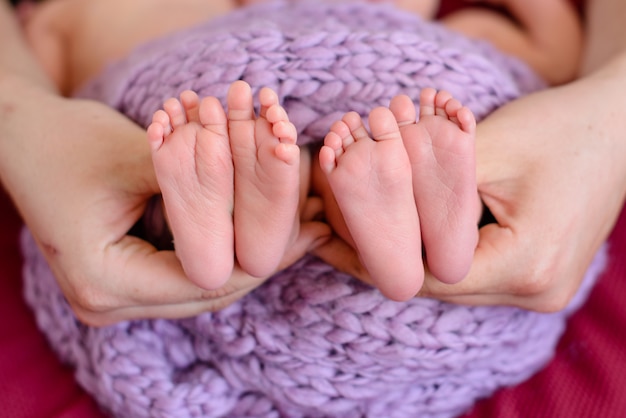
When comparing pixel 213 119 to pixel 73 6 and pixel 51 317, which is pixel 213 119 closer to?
pixel 51 317

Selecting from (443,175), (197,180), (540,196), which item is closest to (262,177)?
(197,180)

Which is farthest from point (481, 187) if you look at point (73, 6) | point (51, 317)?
point (73, 6)

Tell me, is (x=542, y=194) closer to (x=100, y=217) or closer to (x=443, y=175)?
(x=443, y=175)

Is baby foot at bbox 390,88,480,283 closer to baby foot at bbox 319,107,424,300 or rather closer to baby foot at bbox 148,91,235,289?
baby foot at bbox 319,107,424,300

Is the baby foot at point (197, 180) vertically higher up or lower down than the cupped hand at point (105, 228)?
higher up

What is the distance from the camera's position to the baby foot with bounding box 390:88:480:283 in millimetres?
534

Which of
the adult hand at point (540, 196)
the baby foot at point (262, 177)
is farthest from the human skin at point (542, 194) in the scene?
the baby foot at point (262, 177)

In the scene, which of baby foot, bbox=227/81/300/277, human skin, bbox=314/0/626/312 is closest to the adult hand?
human skin, bbox=314/0/626/312

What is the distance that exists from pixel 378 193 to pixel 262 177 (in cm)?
A: 10

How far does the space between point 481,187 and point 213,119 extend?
0.97 ft

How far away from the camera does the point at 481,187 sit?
0.65 metres

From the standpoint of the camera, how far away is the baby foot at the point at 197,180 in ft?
1.74

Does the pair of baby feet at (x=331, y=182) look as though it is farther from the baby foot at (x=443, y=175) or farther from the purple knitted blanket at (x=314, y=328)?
the purple knitted blanket at (x=314, y=328)

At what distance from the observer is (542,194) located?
65cm
